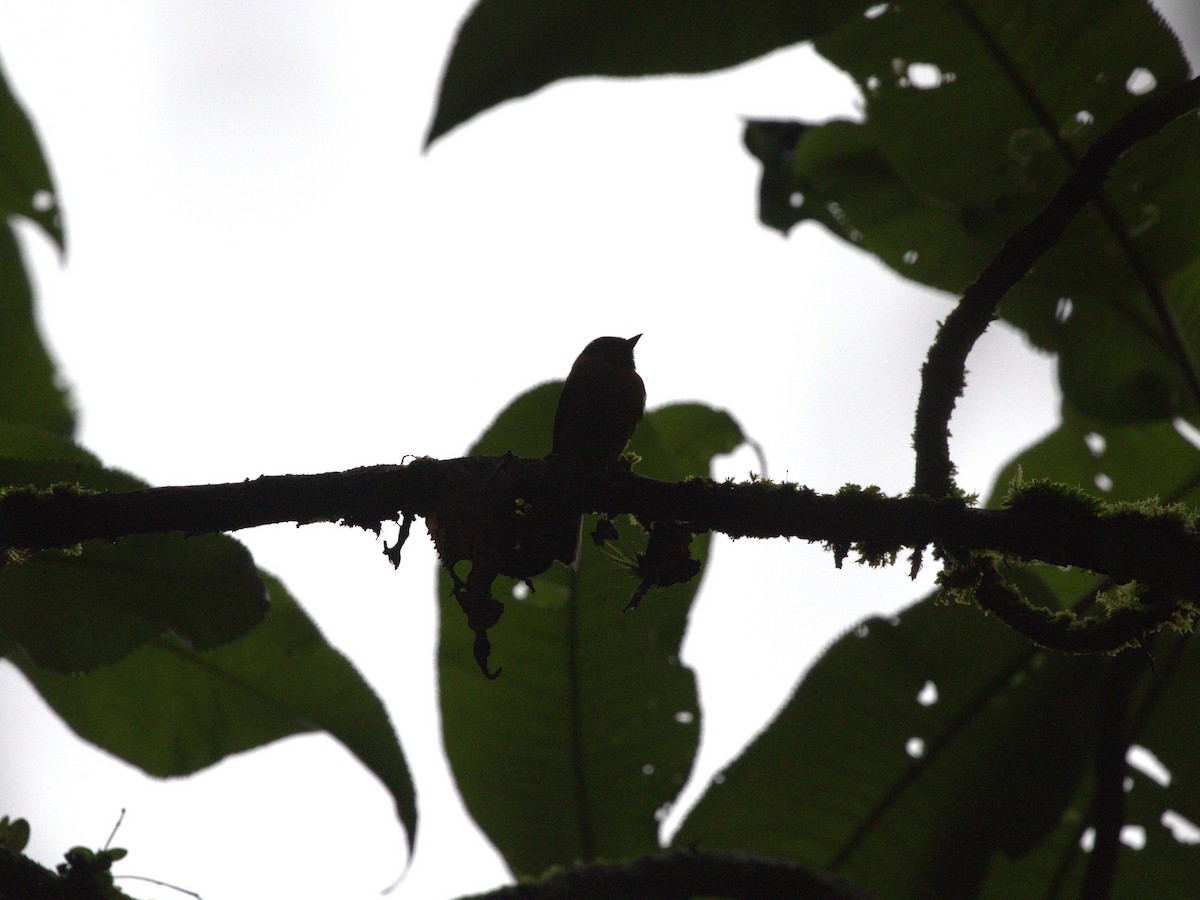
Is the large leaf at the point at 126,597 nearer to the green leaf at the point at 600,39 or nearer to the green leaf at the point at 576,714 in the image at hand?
the green leaf at the point at 576,714

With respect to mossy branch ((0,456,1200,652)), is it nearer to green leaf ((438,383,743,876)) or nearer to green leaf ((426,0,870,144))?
green leaf ((426,0,870,144))

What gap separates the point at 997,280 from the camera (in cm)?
201

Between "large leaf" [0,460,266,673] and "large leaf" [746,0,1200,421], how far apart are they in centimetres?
237

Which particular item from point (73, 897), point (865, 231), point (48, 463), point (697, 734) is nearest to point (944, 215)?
point (865, 231)

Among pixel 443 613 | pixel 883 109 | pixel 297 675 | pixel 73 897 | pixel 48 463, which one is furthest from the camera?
pixel 883 109

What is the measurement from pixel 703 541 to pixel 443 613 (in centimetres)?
80

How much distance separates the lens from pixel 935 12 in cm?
317

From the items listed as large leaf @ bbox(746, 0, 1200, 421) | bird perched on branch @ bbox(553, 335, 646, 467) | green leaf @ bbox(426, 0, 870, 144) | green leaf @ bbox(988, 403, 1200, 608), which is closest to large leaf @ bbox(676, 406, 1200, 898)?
green leaf @ bbox(988, 403, 1200, 608)

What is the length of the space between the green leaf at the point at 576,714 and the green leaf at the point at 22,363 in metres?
1.78

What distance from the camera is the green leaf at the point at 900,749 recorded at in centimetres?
325

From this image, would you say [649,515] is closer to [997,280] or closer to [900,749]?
[997,280]

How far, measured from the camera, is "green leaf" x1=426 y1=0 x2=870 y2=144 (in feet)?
7.93

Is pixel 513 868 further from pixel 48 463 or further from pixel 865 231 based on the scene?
pixel 865 231

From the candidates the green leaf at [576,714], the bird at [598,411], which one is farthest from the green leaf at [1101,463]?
the green leaf at [576,714]
